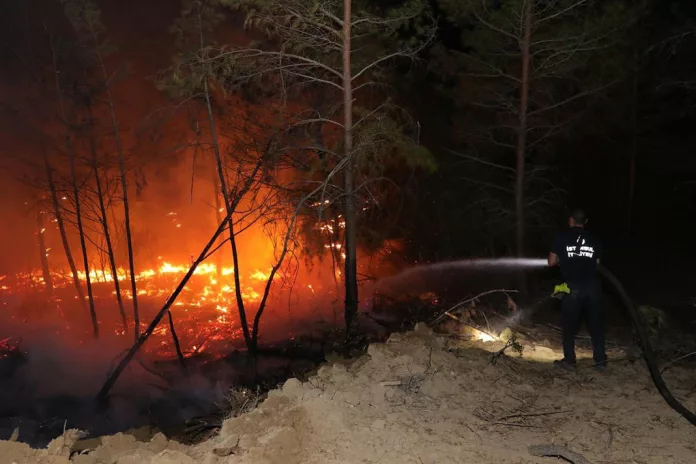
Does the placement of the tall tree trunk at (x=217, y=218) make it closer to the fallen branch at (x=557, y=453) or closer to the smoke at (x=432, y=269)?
the smoke at (x=432, y=269)

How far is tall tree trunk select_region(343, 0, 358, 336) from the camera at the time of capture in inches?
381

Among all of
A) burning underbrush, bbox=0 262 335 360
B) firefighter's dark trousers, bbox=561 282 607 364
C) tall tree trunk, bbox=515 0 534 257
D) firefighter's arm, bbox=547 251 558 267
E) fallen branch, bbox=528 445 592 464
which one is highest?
tall tree trunk, bbox=515 0 534 257

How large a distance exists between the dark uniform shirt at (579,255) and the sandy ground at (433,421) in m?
1.24

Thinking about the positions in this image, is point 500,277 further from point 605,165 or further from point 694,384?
point 605,165

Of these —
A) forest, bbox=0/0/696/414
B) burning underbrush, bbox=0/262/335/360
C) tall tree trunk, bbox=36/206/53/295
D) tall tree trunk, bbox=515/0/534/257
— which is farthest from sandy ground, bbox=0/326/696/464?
tall tree trunk, bbox=36/206/53/295

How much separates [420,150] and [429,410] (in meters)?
6.14

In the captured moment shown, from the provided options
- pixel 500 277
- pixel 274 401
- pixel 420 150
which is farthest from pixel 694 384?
pixel 500 277

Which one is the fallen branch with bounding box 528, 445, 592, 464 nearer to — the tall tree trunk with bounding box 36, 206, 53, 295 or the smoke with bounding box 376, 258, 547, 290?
Answer: the smoke with bounding box 376, 258, 547, 290

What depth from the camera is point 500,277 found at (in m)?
17.7

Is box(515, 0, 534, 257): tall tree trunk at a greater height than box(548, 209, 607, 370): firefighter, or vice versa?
box(515, 0, 534, 257): tall tree trunk

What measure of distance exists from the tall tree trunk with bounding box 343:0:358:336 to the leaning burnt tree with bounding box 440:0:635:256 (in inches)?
129

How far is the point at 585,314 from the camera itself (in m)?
6.70

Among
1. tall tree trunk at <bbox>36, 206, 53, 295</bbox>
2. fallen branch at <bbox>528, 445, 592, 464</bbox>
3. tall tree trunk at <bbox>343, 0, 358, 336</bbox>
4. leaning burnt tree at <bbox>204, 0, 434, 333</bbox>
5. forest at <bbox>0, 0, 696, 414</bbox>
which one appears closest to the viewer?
fallen branch at <bbox>528, 445, 592, 464</bbox>

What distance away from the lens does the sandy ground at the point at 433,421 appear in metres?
4.11
